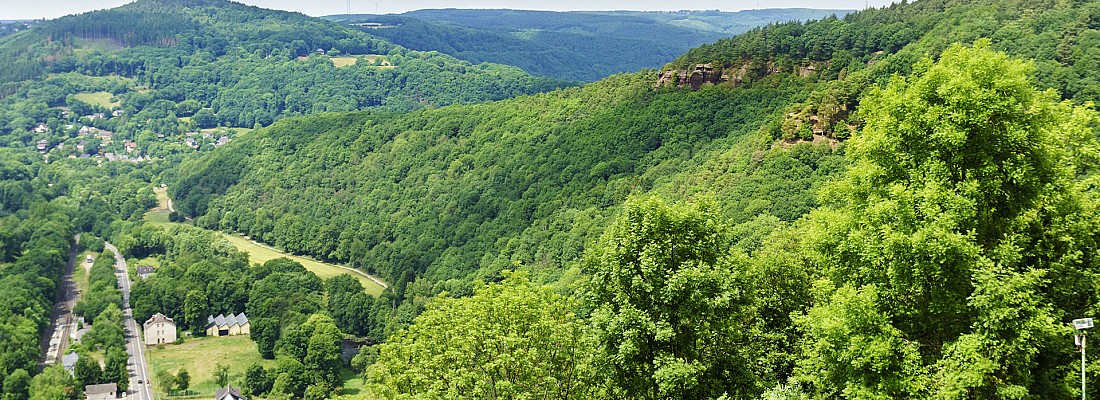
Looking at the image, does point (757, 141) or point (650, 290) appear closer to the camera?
point (650, 290)

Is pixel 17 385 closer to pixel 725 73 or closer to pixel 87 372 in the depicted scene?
pixel 87 372

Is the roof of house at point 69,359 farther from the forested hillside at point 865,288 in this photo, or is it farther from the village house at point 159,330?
the forested hillside at point 865,288

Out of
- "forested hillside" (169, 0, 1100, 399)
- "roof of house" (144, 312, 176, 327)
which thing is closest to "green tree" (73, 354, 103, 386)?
"roof of house" (144, 312, 176, 327)

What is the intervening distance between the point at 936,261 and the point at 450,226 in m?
120

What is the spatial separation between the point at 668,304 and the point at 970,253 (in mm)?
8626

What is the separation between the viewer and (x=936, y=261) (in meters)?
20.7

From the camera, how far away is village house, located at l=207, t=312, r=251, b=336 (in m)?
113

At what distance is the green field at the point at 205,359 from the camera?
91688mm

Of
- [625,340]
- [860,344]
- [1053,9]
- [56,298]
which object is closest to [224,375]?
[56,298]

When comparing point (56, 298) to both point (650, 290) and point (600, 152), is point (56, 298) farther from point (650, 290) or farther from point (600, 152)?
point (650, 290)

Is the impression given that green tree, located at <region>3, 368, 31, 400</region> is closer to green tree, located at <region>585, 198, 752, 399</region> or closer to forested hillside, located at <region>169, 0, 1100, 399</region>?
forested hillside, located at <region>169, 0, 1100, 399</region>

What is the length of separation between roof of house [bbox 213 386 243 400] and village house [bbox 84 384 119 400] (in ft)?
34.1

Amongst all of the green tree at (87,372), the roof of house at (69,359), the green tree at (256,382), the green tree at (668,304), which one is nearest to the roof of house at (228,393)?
the green tree at (256,382)

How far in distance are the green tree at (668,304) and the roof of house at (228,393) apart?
68357 mm
